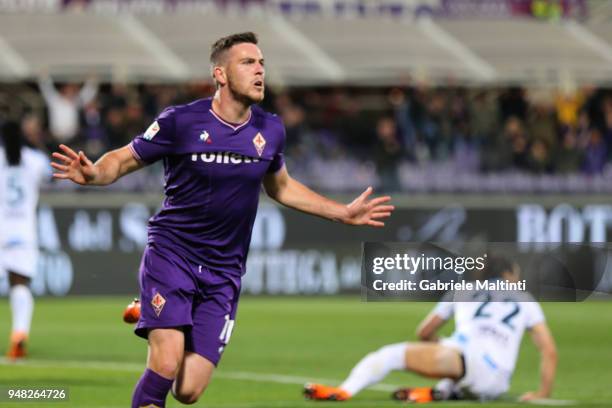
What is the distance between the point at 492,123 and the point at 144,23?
7410 millimetres

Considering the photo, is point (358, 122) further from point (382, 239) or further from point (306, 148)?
point (382, 239)

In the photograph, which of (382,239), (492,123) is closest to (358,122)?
(492,123)

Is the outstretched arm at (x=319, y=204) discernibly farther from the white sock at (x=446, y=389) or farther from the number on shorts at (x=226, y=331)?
the white sock at (x=446, y=389)

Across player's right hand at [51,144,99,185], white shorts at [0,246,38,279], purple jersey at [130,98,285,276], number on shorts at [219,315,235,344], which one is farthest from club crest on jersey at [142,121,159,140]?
white shorts at [0,246,38,279]

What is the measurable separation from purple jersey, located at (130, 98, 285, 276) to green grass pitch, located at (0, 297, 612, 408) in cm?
291

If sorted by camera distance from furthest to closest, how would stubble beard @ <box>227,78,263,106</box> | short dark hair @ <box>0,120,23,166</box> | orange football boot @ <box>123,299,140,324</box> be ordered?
short dark hair @ <box>0,120,23,166</box>, orange football boot @ <box>123,299,140,324</box>, stubble beard @ <box>227,78,263,106</box>

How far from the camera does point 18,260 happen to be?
48.0 feet

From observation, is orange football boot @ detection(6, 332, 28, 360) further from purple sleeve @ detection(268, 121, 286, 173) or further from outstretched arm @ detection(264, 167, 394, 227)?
purple sleeve @ detection(268, 121, 286, 173)

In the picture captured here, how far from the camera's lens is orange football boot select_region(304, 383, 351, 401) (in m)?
10.9

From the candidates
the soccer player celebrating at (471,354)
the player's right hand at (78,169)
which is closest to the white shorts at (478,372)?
the soccer player celebrating at (471,354)

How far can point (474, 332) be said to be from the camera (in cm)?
1102

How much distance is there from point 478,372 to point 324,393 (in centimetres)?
113

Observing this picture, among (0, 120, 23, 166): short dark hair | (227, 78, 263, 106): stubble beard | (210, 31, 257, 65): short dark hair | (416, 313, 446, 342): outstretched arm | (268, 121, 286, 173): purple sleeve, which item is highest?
(210, 31, 257, 65): short dark hair

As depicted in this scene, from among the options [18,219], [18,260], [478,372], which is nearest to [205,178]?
[478,372]
